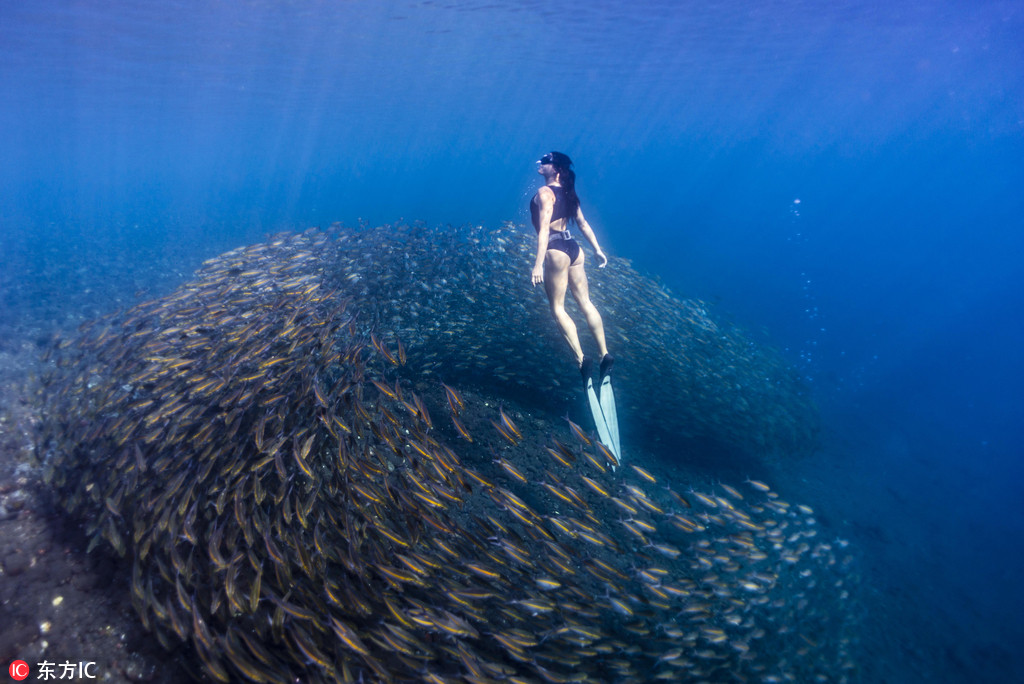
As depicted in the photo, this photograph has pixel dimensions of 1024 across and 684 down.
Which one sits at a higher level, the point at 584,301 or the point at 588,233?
the point at 588,233

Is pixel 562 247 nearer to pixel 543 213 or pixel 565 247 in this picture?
pixel 565 247

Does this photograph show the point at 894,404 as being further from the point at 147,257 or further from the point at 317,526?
the point at 147,257

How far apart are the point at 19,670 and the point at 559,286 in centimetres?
664

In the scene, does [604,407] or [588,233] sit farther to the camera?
[588,233]

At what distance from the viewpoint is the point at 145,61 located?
25203mm

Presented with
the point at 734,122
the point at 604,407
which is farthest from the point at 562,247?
the point at 734,122

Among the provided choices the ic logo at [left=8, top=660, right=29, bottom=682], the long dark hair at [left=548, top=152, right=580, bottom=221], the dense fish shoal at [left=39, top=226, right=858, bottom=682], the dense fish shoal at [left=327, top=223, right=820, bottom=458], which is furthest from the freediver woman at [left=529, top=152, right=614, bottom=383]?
the ic logo at [left=8, top=660, right=29, bottom=682]

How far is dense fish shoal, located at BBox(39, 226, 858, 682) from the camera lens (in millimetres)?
3584

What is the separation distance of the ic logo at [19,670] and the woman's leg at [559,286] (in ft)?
20.6

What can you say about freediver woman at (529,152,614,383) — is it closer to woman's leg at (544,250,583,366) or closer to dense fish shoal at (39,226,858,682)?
woman's leg at (544,250,583,366)

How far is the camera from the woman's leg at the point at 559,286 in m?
6.32

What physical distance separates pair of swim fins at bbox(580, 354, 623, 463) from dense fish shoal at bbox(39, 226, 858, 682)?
47cm

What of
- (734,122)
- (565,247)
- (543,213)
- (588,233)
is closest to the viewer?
(543,213)

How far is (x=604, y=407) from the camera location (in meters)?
6.51
